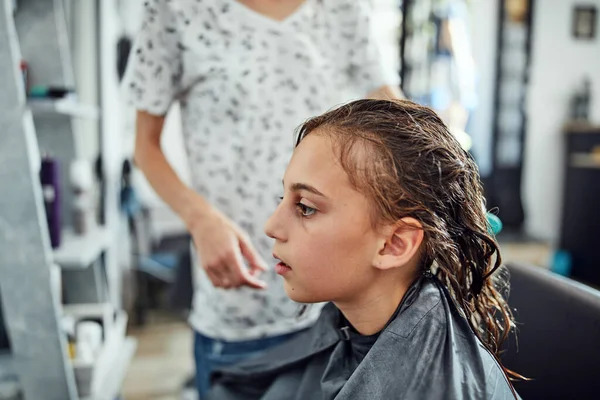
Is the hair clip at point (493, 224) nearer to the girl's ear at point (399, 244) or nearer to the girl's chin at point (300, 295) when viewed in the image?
the girl's ear at point (399, 244)

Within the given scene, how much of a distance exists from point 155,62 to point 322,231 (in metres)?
0.49

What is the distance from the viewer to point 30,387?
1161mm

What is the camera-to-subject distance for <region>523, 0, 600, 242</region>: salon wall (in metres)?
4.58

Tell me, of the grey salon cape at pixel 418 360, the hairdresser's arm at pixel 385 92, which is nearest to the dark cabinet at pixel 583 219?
the hairdresser's arm at pixel 385 92

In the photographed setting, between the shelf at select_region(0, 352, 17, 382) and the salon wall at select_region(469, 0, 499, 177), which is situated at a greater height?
the salon wall at select_region(469, 0, 499, 177)

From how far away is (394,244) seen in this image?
0.73 metres

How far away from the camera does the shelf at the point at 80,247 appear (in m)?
1.31

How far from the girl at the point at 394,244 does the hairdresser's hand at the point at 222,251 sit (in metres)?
0.08

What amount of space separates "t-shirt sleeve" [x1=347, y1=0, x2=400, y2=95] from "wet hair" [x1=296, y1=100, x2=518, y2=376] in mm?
271

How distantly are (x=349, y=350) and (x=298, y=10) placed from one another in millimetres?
656

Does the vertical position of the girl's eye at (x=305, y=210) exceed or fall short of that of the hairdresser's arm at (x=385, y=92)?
it falls short

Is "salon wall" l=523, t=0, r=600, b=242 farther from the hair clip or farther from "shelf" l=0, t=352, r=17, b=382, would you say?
"shelf" l=0, t=352, r=17, b=382

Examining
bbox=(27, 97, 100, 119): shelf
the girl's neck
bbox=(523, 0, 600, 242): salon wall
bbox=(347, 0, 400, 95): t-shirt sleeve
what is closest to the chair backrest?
the girl's neck

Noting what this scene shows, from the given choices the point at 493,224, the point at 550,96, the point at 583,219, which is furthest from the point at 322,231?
the point at 550,96
